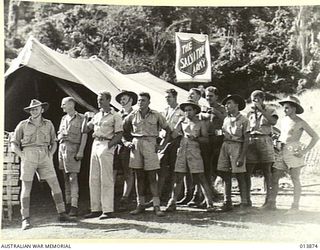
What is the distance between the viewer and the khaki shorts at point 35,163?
4730 mm

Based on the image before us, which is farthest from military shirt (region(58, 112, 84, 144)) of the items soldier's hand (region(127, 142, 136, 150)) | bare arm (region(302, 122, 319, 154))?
bare arm (region(302, 122, 319, 154))

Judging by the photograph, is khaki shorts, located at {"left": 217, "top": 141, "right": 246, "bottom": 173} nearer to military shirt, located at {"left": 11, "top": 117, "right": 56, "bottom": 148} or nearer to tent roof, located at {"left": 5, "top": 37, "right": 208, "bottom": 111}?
tent roof, located at {"left": 5, "top": 37, "right": 208, "bottom": 111}

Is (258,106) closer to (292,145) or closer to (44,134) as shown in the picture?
(292,145)

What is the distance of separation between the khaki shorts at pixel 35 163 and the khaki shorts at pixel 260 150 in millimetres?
1404

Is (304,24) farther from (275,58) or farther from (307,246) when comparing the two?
(307,246)

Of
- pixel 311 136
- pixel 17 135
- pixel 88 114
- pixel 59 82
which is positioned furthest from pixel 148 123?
pixel 311 136

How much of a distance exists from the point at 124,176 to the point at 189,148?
0.54 meters

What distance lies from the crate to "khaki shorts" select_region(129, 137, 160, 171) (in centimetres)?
82

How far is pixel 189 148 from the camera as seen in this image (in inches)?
195

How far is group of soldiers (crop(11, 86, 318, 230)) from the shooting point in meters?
4.77

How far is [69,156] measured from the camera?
4.94 m

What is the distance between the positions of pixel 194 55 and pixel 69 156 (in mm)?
1153

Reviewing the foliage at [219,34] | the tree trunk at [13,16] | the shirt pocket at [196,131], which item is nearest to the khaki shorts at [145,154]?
the shirt pocket at [196,131]

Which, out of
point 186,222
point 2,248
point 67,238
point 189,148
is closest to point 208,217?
point 186,222
